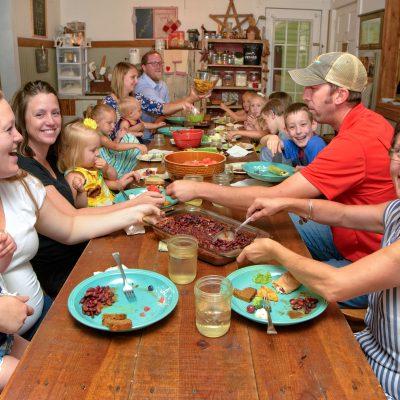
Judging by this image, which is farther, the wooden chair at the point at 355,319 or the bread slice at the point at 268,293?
the wooden chair at the point at 355,319

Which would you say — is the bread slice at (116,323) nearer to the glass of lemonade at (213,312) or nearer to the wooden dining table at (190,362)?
the wooden dining table at (190,362)

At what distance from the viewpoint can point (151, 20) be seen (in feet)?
23.5

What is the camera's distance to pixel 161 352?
3.38 feet

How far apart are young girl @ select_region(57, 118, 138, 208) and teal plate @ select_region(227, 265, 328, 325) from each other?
1188mm

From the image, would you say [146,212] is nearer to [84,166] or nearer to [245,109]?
[84,166]

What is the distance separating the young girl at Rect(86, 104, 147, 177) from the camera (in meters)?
3.15

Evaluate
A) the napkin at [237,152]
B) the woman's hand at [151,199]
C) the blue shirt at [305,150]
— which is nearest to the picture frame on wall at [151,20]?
the napkin at [237,152]

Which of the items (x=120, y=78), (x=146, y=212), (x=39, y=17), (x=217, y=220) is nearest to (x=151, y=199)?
(x=146, y=212)

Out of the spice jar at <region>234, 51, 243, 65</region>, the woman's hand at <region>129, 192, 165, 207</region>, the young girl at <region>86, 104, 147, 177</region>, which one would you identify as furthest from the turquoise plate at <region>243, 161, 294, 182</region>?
the spice jar at <region>234, 51, 243, 65</region>

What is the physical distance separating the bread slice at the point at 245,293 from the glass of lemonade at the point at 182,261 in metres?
0.16

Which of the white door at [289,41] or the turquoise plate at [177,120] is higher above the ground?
the white door at [289,41]

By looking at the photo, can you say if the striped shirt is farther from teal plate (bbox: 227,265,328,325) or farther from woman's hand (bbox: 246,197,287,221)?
woman's hand (bbox: 246,197,287,221)

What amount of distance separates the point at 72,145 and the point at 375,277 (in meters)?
1.66

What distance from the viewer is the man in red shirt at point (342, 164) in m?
1.83
